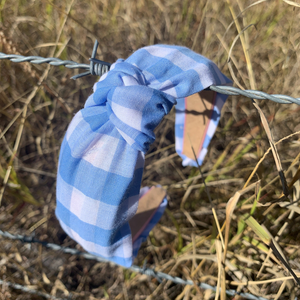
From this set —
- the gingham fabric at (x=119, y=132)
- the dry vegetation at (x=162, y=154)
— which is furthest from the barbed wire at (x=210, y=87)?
the dry vegetation at (x=162, y=154)

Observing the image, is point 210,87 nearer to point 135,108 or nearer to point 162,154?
point 135,108

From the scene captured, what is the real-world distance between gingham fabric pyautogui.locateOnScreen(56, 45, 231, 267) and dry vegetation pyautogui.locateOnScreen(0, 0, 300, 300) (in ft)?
1.20

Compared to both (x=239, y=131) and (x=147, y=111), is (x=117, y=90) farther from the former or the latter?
(x=239, y=131)

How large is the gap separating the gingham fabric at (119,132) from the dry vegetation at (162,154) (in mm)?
366

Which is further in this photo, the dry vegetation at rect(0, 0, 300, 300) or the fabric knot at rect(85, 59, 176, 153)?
the dry vegetation at rect(0, 0, 300, 300)

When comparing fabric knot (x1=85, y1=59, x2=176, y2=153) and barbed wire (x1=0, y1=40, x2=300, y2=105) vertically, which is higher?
barbed wire (x1=0, y1=40, x2=300, y2=105)

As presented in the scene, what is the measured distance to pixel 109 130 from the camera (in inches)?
14.0

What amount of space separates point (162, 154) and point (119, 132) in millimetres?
689

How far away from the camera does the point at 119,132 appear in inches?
13.6

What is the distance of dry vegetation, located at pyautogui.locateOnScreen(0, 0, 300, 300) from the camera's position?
2.19 ft

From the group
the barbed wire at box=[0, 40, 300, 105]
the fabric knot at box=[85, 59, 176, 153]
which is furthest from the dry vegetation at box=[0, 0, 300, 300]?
the fabric knot at box=[85, 59, 176, 153]

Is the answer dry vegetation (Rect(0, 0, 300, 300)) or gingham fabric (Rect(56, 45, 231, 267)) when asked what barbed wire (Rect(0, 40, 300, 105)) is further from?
dry vegetation (Rect(0, 0, 300, 300))

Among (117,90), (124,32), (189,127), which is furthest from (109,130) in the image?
(124,32)

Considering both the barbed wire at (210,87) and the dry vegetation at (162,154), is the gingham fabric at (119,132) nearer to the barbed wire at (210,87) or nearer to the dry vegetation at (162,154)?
the barbed wire at (210,87)
